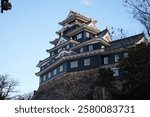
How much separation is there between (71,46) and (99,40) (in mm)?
6764

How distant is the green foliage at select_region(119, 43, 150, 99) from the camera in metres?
18.1

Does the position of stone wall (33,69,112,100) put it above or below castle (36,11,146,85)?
below

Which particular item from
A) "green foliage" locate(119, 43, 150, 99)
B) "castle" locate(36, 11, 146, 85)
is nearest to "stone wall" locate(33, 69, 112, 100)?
"castle" locate(36, 11, 146, 85)

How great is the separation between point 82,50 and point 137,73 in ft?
77.4

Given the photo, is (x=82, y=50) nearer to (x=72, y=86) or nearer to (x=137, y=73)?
(x=72, y=86)

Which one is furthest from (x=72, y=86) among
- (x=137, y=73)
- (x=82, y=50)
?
(x=137, y=73)

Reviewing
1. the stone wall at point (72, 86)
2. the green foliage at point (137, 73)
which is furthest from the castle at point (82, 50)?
the green foliage at point (137, 73)

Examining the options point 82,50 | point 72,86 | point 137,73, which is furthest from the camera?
point 82,50

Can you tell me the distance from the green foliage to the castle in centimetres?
1370

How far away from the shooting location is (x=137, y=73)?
781 inches

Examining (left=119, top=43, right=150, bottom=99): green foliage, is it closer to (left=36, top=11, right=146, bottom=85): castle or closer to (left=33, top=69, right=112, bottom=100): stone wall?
(left=36, top=11, right=146, bottom=85): castle

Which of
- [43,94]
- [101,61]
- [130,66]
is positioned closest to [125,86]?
[130,66]

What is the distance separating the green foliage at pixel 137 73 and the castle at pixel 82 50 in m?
13.7

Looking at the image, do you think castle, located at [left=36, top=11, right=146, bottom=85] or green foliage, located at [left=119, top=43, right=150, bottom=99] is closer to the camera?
green foliage, located at [left=119, top=43, right=150, bottom=99]
